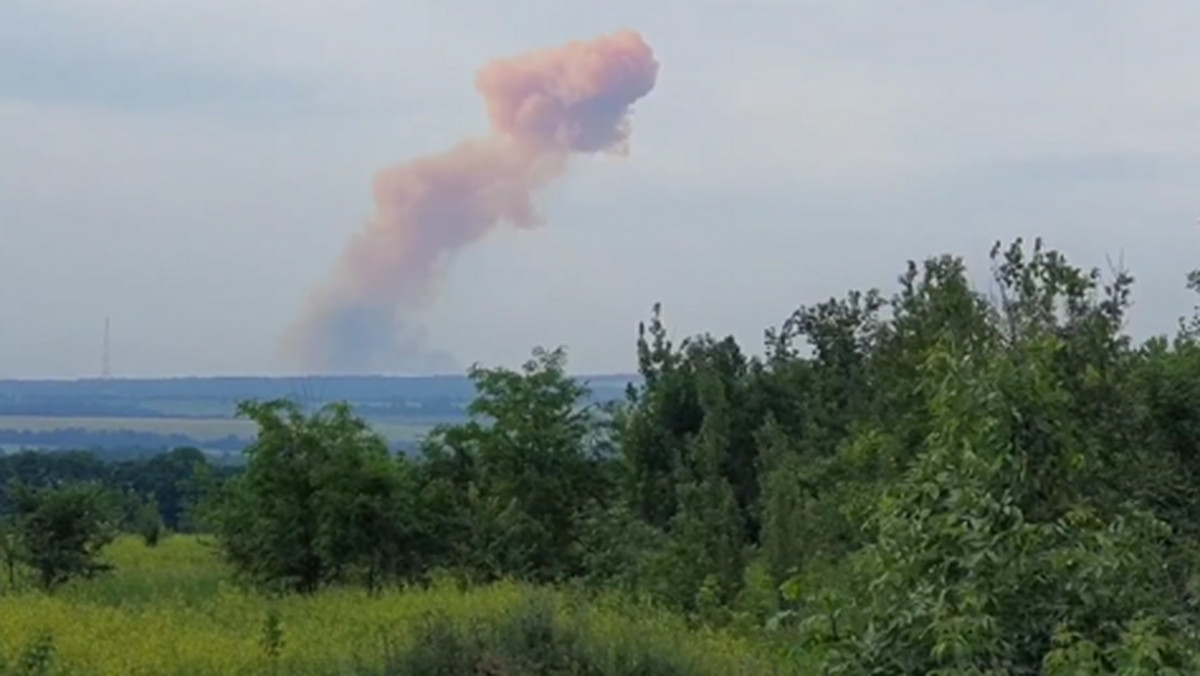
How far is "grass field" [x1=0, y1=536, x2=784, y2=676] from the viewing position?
343 inches

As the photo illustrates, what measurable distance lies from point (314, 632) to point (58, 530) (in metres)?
7.83

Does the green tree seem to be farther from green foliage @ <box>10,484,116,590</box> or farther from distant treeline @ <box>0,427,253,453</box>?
distant treeline @ <box>0,427,253,453</box>

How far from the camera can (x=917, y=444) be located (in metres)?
11.3

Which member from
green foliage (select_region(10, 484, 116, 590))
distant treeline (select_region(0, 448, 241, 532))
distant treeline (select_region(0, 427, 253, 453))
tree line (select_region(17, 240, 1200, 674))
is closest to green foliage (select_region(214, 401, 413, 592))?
tree line (select_region(17, 240, 1200, 674))

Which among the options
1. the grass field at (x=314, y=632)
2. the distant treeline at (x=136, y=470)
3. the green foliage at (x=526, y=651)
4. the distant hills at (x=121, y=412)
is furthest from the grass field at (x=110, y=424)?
the green foliage at (x=526, y=651)

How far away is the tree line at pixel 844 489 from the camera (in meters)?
6.04

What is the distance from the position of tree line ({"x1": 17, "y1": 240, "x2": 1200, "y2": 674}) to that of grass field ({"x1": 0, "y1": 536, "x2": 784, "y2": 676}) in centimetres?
119

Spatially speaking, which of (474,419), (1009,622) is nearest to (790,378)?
(474,419)

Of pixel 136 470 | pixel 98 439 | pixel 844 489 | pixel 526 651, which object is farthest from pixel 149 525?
pixel 98 439

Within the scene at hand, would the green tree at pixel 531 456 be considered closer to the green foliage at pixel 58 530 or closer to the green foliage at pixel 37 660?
the green foliage at pixel 58 530

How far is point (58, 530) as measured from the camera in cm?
1916

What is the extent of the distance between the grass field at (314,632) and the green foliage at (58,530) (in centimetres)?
116

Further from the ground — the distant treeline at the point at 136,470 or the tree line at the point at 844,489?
the tree line at the point at 844,489

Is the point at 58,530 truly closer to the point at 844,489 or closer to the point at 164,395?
the point at 844,489
